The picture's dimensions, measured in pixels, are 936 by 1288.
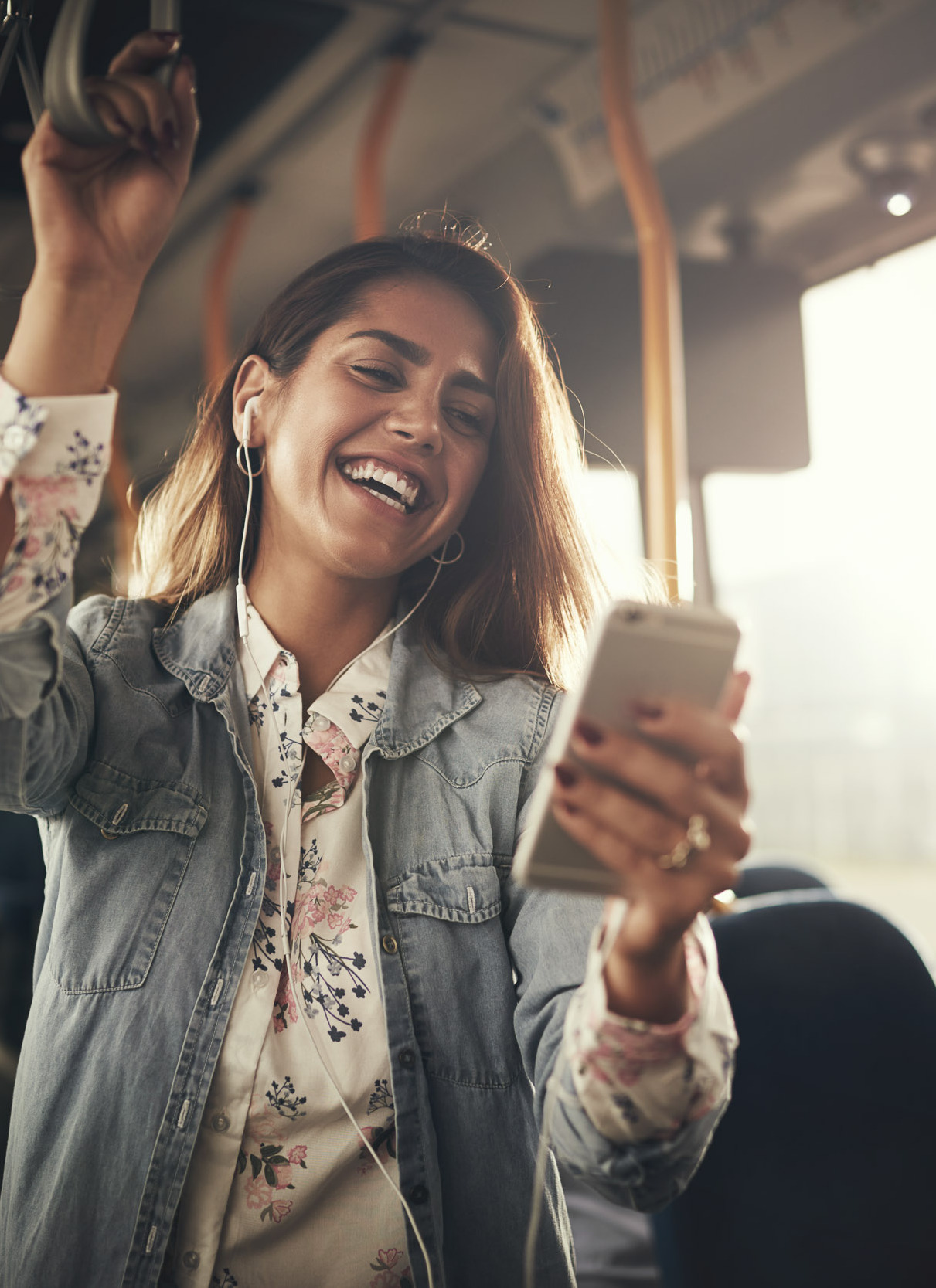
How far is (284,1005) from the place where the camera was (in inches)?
42.4

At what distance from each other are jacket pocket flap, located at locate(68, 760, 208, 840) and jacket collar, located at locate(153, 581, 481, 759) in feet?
0.39

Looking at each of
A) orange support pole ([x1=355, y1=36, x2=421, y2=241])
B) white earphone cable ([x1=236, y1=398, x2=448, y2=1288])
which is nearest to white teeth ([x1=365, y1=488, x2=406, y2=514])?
white earphone cable ([x1=236, y1=398, x2=448, y2=1288])

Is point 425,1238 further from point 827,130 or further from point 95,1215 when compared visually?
point 827,130

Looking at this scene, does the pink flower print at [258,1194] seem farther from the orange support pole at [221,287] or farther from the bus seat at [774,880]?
the orange support pole at [221,287]

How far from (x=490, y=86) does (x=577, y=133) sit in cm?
27

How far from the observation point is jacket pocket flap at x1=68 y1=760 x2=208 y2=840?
1071 mm

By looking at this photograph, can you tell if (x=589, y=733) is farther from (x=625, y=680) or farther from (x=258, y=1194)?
(x=258, y=1194)

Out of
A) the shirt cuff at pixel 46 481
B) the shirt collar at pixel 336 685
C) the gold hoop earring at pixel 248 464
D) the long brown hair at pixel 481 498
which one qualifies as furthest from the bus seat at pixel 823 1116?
the shirt cuff at pixel 46 481

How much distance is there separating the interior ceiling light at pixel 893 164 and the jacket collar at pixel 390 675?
2087 millimetres

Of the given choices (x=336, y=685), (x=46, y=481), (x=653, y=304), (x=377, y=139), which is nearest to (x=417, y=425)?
(x=336, y=685)

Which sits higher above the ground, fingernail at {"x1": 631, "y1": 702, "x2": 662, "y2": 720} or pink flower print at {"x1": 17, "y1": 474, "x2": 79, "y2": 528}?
pink flower print at {"x1": 17, "y1": 474, "x2": 79, "y2": 528}

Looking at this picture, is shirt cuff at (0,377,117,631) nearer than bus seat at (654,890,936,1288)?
Yes

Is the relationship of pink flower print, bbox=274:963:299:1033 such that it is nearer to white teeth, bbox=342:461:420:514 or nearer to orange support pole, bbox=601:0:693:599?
white teeth, bbox=342:461:420:514

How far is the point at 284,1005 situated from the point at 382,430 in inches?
24.7
